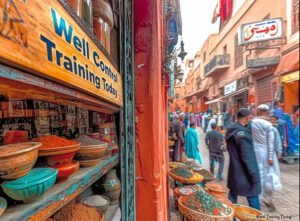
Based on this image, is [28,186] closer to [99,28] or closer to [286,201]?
[99,28]

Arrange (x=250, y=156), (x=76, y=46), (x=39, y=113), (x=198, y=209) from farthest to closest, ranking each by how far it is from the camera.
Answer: (x=250, y=156)
(x=198, y=209)
(x=39, y=113)
(x=76, y=46)

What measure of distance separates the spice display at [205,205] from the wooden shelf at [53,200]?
1.35 m

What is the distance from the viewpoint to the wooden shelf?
0.48m

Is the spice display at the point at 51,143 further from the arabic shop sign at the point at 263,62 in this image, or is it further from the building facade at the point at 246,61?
the arabic shop sign at the point at 263,62

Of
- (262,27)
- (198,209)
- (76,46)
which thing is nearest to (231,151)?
(198,209)

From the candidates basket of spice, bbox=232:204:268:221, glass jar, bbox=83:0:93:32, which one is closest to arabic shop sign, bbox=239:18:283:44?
basket of spice, bbox=232:204:268:221

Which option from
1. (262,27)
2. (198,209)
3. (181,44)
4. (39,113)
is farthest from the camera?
(262,27)

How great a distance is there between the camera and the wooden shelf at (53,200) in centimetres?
48

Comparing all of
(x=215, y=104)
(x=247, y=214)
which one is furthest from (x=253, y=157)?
(x=215, y=104)

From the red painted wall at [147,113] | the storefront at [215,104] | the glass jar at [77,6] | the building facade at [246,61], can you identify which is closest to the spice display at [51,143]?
the glass jar at [77,6]

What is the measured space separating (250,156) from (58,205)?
8.69 feet

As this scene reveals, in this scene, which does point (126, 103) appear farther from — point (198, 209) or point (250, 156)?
point (250, 156)

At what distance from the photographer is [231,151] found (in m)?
2.80

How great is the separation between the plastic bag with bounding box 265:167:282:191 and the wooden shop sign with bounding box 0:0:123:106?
10.7 ft
